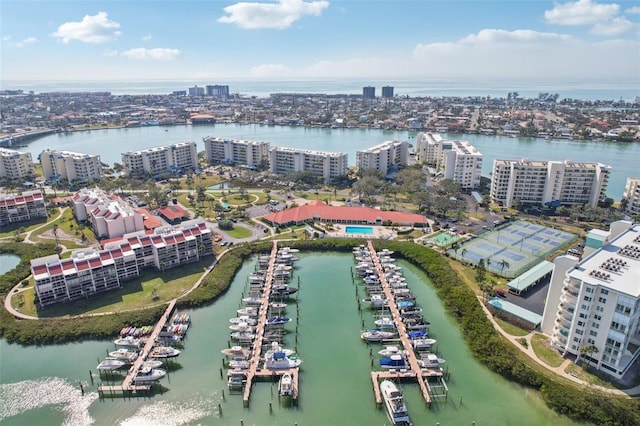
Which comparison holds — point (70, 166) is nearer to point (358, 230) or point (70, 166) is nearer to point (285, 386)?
point (358, 230)

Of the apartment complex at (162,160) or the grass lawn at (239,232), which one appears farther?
the apartment complex at (162,160)

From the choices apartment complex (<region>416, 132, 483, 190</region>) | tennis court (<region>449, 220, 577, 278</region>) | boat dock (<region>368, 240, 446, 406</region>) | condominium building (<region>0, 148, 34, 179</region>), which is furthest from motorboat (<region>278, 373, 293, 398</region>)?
condominium building (<region>0, 148, 34, 179</region>)

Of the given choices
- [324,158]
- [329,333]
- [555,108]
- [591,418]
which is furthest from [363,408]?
[555,108]

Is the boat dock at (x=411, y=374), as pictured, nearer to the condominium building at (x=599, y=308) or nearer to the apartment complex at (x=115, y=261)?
the condominium building at (x=599, y=308)

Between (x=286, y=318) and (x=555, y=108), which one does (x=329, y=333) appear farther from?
(x=555, y=108)

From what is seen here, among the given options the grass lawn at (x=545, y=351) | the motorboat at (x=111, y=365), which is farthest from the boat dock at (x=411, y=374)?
the motorboat at (x=111, y=365)
